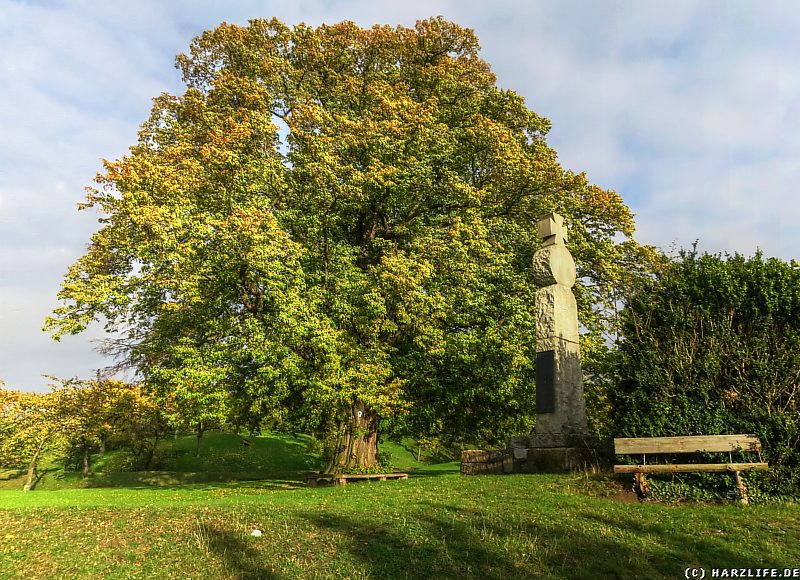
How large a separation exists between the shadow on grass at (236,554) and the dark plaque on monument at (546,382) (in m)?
8.00

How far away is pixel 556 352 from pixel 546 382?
0.82m

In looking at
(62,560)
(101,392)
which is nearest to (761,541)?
(62,560)

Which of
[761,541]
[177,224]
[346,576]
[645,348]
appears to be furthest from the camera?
[177,224]

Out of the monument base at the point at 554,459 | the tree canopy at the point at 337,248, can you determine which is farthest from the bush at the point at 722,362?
the tree canopy at the point at 337,248

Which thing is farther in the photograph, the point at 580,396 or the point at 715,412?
the point at 580,396

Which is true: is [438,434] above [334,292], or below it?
below

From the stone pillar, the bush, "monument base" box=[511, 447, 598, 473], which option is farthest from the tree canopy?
the bush

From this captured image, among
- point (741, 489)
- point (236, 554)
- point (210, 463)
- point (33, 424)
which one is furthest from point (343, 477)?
point (33, 424)

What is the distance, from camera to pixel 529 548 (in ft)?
20.4

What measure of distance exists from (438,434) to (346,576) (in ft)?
48.4

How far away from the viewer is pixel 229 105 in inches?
833

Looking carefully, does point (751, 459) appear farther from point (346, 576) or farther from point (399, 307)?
point (399, 307)

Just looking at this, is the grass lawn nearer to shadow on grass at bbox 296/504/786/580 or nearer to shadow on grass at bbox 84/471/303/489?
shadow on grass at bbox 296/504/786/580

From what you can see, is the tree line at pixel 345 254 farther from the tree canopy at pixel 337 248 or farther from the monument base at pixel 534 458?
the monument base at pixel 534 458
